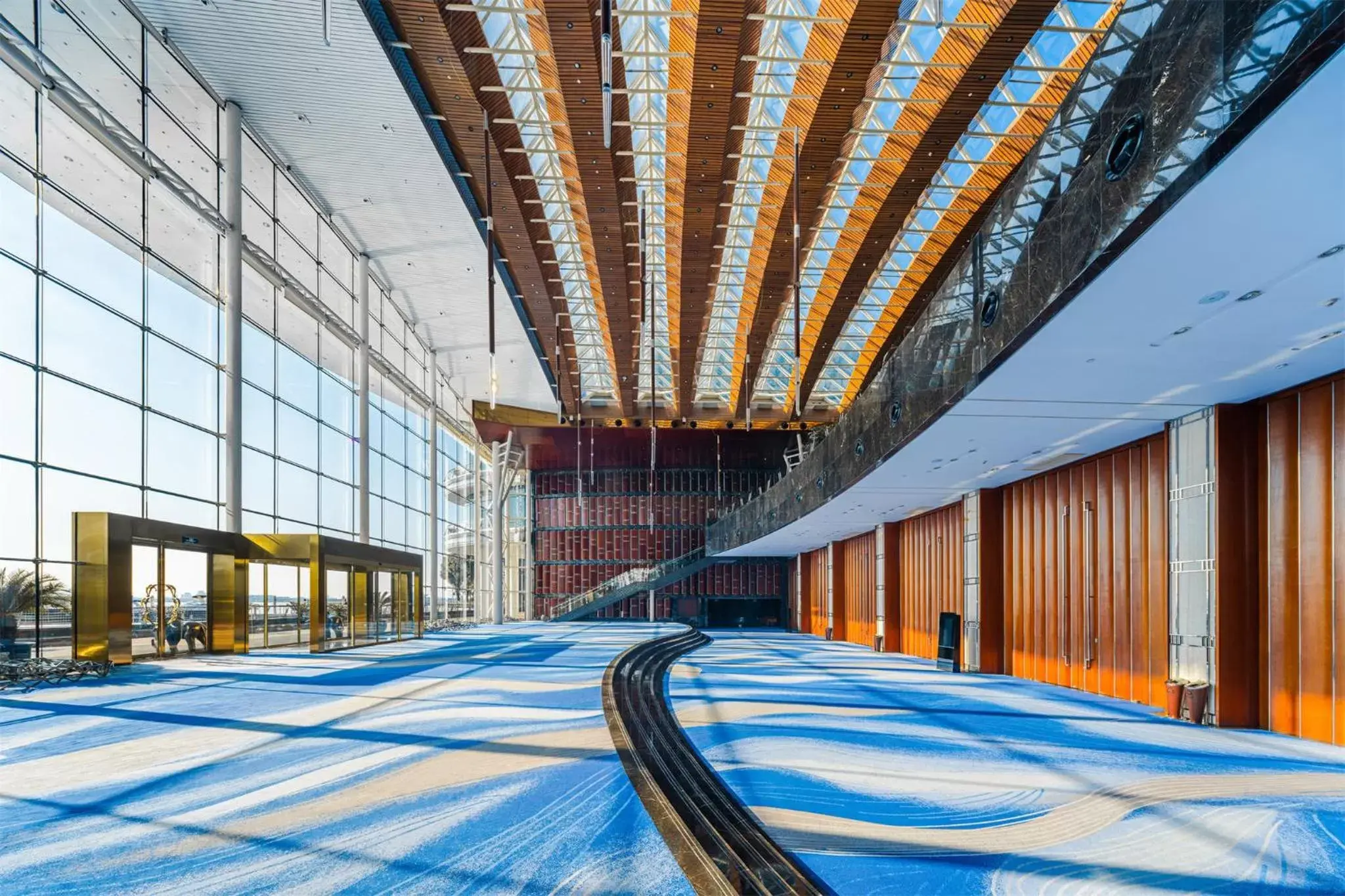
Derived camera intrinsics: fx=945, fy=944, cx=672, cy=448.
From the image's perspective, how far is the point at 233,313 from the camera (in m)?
21.7

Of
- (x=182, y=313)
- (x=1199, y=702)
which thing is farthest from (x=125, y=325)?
(x=1199, y=702)

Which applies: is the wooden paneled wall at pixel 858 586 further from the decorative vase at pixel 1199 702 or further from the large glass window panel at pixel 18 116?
the large glass window panel at pixel 18 116

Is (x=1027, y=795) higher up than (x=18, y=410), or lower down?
lower down

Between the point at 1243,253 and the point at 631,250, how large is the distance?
68.0 feet

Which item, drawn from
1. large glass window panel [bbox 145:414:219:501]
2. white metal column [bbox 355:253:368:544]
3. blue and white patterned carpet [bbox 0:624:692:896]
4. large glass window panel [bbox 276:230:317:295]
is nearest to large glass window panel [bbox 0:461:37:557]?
blue and white patterned carpet [bbox 0:624:692:896]

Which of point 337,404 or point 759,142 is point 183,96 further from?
point 759,142

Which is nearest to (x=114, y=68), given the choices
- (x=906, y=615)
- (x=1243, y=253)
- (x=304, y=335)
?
(x=304, y=335)


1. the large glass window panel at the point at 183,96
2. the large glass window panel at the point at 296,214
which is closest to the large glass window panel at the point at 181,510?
the large glass window panel at the point at 183,96

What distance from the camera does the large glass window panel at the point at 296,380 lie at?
2605cm

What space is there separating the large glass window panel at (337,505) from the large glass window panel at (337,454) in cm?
31

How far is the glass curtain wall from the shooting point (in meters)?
16.0

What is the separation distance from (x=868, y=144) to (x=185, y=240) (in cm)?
1608

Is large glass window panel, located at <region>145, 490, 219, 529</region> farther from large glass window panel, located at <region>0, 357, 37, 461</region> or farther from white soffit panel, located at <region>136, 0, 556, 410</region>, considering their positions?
white soffit panel, located at <region>136, 0, 556, 410</region>

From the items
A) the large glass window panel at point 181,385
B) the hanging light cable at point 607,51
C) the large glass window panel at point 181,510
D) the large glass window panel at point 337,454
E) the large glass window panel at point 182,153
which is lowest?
the large glass window panel at point 181,510
